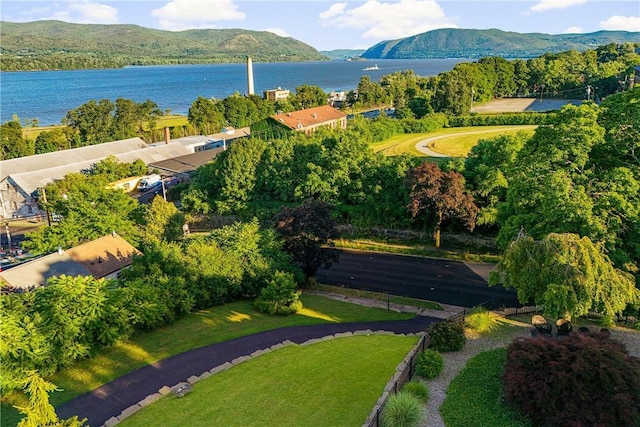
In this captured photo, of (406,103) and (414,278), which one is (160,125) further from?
(414,278)

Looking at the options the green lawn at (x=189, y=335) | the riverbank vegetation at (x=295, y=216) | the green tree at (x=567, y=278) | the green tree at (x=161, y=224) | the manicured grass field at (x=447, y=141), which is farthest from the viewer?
the manicured grass field at (x=447, y=141)

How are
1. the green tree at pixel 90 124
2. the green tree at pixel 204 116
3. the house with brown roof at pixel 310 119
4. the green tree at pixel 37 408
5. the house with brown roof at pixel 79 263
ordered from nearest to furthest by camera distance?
1. the green tree at pixel 37 408
2. the house with brown roof at pixel 79 263
3. the house with brown roof at pixel 310 119
4. the green tree at pixel 90 124
5. the green tree at pixel 204 116

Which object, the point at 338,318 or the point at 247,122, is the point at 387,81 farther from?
the point at 338,318

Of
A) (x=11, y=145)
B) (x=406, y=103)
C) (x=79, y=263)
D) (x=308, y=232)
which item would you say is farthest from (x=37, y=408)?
(x=406, y=103)

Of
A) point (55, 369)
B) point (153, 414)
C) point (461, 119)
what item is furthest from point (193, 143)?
point (153, 414)

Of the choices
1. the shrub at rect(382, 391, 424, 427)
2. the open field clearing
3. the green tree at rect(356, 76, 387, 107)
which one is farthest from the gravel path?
the green tree at rect(356, 76, 387, 107)

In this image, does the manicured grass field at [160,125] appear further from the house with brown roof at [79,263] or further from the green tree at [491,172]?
the green tree at [491,172]

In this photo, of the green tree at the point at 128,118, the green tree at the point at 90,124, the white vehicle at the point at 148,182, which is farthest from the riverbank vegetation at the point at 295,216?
the green tree at the point at 128,118
